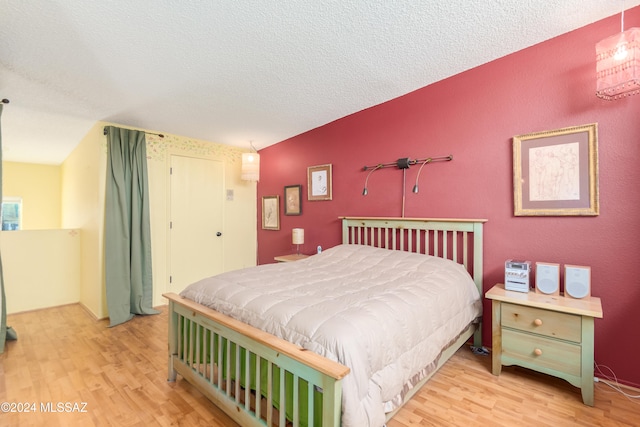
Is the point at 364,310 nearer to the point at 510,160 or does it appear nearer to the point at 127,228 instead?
the point at 510,160

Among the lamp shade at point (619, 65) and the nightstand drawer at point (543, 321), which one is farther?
the nightstand drawer at point (543, 321)

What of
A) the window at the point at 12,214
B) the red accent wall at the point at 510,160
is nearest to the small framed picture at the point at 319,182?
the red accent wall at the point at 510,160

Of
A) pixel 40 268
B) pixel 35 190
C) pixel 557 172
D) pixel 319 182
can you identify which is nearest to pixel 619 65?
pixel 557 172

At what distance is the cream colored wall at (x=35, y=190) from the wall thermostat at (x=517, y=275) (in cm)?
685

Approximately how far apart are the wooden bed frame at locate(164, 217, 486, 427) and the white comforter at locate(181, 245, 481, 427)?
3.2 inches

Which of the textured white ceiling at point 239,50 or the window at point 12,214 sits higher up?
the textured white ceiling at point 239,50

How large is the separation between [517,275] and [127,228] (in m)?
3.77

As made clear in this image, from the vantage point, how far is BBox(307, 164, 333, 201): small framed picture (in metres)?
3.69

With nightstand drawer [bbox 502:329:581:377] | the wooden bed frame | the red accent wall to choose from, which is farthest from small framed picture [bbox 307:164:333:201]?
nightstand drawer [bbox 502:329:581:377]

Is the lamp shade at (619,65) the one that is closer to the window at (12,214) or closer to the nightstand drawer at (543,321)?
the nightstand drawer at (543,321)

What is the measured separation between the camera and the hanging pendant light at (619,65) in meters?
1.72

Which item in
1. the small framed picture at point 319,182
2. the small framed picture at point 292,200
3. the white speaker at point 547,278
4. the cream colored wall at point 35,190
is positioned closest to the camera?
the white speaker at point 547,278

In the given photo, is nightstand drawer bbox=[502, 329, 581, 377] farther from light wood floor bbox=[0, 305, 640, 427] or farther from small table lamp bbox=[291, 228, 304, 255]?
small table lamp bbox=[291, 228, 304, 255]

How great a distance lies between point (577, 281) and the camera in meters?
1.98
